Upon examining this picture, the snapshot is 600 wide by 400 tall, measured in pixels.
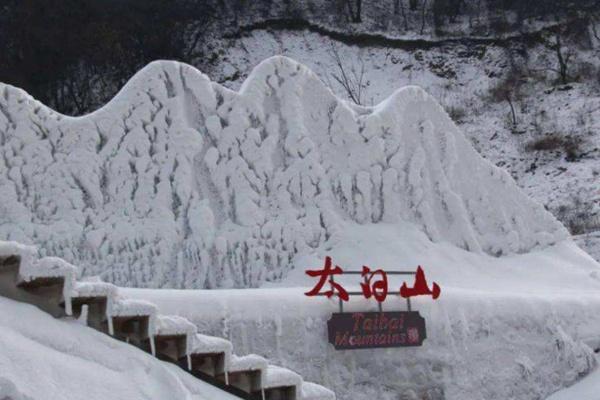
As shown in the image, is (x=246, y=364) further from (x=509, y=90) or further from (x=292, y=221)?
(x=509, y=90)

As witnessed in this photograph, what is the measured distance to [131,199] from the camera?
10.2m

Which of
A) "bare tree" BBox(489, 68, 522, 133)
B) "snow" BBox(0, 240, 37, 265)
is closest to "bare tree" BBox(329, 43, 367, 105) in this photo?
"bare tree" BBox(489, 68, 522, 133)

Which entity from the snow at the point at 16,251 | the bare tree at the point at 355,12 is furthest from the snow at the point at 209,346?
the bare tree at the point at 355,12

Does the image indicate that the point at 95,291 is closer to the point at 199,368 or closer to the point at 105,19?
the point at 199,368

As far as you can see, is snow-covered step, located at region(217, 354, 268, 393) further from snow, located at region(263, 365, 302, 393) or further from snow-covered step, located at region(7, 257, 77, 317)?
snow-covered step, located at region(7, 257, 77, 317)

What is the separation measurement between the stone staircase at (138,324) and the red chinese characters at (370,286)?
2693 mm

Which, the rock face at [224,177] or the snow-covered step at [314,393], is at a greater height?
the rock face at [224,177]

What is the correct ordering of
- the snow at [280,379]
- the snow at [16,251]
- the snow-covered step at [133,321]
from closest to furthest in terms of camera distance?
1. the snow at [16,251]
2. the snow-covered step at [133,321]
3. the snow at [280,379]

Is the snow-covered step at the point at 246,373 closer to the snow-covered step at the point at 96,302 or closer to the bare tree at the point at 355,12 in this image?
the snow-covered step at the point at 96,302

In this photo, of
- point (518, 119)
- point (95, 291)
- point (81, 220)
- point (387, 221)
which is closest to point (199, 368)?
point (95, 291)

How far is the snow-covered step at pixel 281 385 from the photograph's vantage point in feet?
21.0

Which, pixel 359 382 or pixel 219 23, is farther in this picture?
pixel 219 23

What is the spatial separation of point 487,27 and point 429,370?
2801cm

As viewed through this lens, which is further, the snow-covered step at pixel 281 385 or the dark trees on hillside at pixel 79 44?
the dark trees on hillside at pixel 79 44
